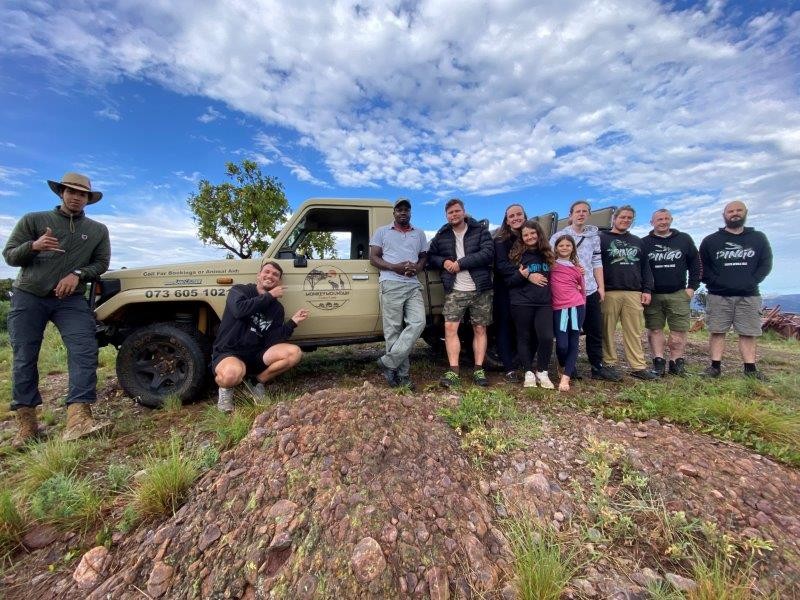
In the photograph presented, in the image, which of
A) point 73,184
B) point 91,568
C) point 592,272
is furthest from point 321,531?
point 592,272

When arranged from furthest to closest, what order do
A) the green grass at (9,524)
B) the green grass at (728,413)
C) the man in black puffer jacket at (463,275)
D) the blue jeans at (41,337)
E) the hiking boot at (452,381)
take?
the man in black puffer jacket at (463,275) < the hiking boot at (452,381) < the blue jeans at (41,337) < the green grass at (728,413) < the green grass at (9,524)

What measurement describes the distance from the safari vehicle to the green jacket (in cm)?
33

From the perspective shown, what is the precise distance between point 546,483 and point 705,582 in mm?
730

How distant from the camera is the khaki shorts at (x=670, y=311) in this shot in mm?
4297

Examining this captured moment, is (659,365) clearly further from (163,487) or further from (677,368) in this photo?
(163,487)

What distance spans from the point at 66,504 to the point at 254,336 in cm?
172

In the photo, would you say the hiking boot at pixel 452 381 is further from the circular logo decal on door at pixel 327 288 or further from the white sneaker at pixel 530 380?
the circular logo decal on door at pixel 327 288

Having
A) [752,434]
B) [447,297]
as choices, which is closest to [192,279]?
[447,297]

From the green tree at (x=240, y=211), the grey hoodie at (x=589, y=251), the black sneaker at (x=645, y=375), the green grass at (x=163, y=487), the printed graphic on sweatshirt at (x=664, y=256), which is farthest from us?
the green tree at (x=240, y=211)

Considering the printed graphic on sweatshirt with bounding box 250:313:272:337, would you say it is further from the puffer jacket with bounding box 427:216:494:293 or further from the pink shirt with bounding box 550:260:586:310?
the pink shirt with bounding box 550:260:586:310

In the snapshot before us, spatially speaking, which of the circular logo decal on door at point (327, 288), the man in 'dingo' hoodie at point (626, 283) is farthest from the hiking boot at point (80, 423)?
the man in 'dingo' hoodie at point (626, 283)

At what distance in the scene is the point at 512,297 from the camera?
3.85 metres

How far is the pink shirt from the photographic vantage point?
3719 mm

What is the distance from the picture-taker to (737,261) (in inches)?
168
